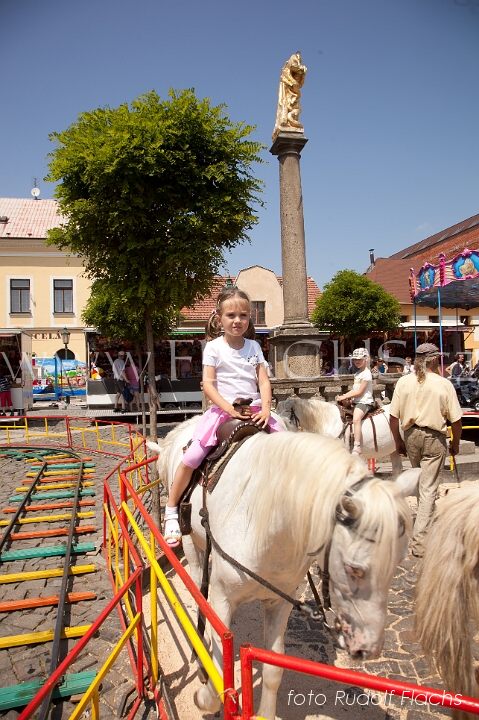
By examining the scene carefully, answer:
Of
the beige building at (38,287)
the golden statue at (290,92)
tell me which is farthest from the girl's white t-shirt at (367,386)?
the beige building at (38,287)

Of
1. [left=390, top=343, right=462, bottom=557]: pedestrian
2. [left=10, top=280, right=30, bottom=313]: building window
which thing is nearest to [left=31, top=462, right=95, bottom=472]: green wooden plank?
[left=390, top=343, right=462, bottom=557]: pedestrian

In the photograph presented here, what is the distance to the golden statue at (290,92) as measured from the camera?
10273 mm

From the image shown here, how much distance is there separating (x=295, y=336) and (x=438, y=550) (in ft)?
23.7

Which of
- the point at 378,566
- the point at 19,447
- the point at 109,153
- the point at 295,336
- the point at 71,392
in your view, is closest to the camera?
the point at 378,566

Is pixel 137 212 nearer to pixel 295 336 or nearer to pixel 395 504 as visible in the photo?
pixel 295 336

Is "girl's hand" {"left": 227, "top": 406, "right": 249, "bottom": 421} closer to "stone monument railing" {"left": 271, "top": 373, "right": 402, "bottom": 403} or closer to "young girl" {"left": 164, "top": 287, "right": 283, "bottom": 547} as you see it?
"young girl" {"left": 164, "top": 287, "right": 283, "bottom": 547}

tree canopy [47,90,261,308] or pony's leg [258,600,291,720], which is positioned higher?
tree canopy [47,90,261,308]

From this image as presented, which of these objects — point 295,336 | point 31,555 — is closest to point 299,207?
point 295,336

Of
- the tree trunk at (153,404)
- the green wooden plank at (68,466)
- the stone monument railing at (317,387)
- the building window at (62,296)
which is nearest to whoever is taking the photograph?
the tree trunk at (153,404)

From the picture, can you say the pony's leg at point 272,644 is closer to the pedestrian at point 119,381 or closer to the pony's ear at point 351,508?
the pony's ear at point 351,508

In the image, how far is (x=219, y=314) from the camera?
3.43m

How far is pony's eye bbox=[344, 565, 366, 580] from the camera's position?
6.10 feet

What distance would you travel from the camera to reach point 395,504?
6.16 ft

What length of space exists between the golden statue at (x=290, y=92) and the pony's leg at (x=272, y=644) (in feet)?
32.3
